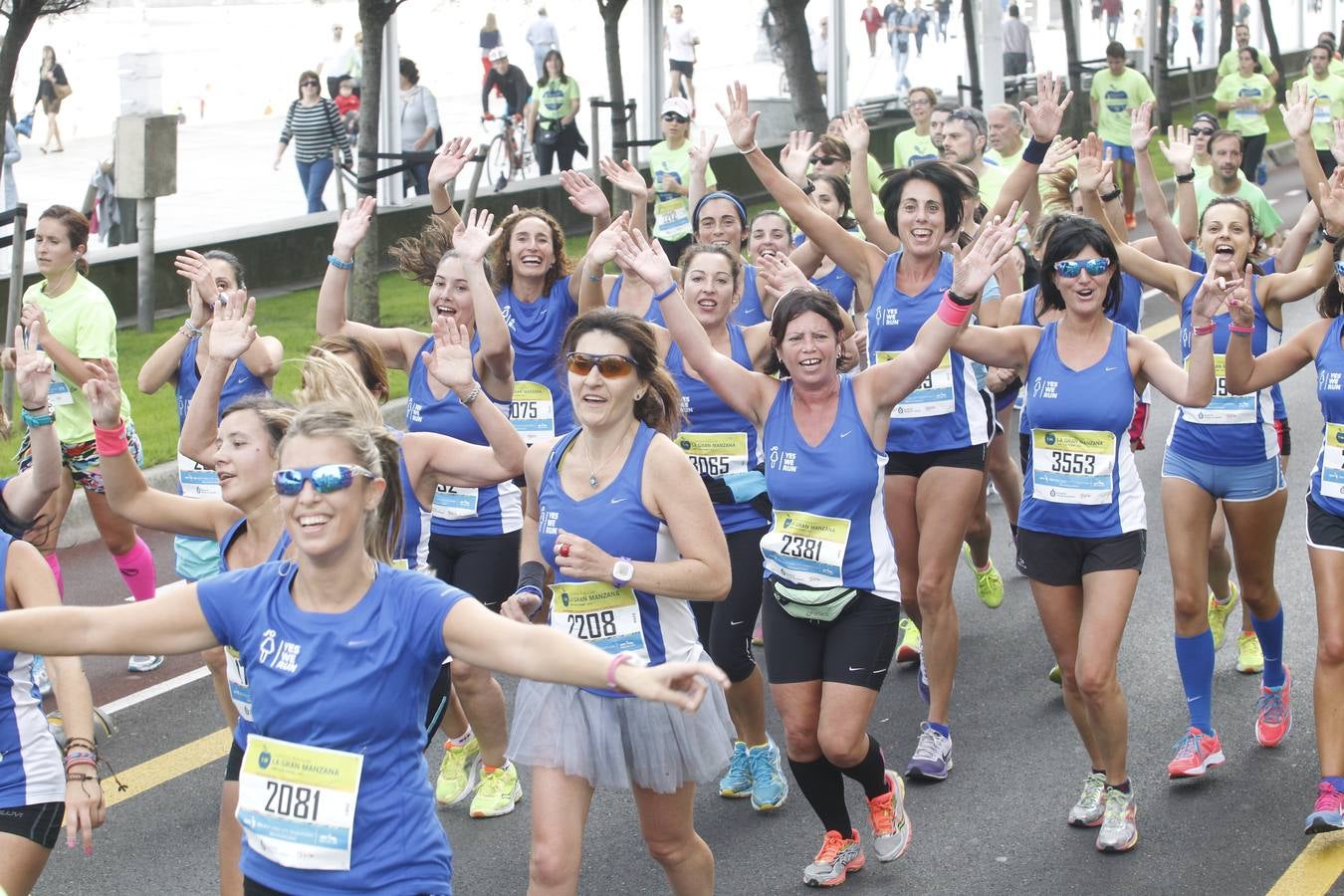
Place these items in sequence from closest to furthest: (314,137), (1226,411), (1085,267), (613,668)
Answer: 1. (613,668)
2. (1085,267)
3. (1226,411)
4. (314,137)

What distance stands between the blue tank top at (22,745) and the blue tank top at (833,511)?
2244 mm

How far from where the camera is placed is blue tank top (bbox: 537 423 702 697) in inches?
195

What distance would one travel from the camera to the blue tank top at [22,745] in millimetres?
4414

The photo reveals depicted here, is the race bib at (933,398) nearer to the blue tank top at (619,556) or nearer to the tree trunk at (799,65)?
the blue tank top at (619,556)

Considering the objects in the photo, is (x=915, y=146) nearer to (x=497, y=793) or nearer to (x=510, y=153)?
(x=510, y=153)

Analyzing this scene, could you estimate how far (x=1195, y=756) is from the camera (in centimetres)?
638

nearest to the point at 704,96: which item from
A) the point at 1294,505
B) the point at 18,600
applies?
the point at 1294,505

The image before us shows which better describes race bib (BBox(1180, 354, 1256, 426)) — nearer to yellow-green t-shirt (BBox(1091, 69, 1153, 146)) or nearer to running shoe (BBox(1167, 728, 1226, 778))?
running shoe (BBox(1167, 728, 1226, 778))

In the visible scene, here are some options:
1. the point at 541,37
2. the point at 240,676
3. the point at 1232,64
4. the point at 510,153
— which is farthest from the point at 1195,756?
the point at 541,37

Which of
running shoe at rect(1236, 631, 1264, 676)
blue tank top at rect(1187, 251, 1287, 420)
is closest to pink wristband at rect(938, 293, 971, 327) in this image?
blue tank top at rect(1187, 251, 1287, 420)

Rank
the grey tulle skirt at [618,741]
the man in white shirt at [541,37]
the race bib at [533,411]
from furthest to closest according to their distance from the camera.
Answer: the man in white shirt at [541,37], the race bib at [533,411], the grey tulle skirt at [618,741]

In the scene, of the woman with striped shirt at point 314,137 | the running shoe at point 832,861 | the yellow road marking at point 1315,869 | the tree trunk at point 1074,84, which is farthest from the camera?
the tree trunk at point 1074,84

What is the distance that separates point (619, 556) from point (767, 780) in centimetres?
173

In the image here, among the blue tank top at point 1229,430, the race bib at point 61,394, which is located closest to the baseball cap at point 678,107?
the race bib at point 61,394
